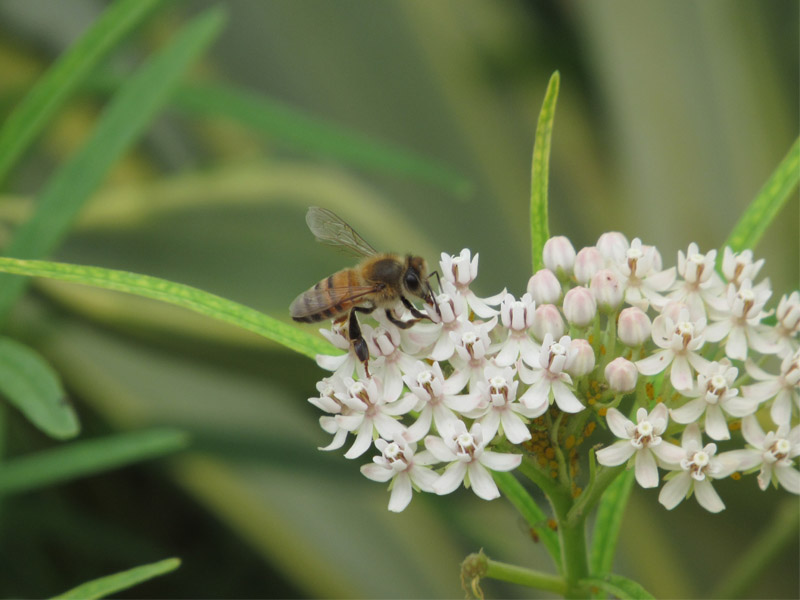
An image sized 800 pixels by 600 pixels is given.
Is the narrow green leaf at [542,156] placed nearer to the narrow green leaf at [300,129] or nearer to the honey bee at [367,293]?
the honey bee at [367,293]

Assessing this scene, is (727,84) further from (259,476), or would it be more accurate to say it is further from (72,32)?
(72,32)

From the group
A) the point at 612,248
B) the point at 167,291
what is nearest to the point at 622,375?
the point at 612,248

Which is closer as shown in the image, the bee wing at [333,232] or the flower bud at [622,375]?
the flower bud at [622,375]

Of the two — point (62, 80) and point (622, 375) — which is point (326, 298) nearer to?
point (622, 375)

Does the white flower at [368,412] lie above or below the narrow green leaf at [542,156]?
below

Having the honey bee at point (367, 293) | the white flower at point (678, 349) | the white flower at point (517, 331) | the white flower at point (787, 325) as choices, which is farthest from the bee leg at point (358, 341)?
the white flower at point (787, 325)

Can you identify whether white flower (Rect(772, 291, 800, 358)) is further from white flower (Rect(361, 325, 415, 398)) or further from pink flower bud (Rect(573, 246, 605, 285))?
white flower (Rect(361, 325, 415, 398))
